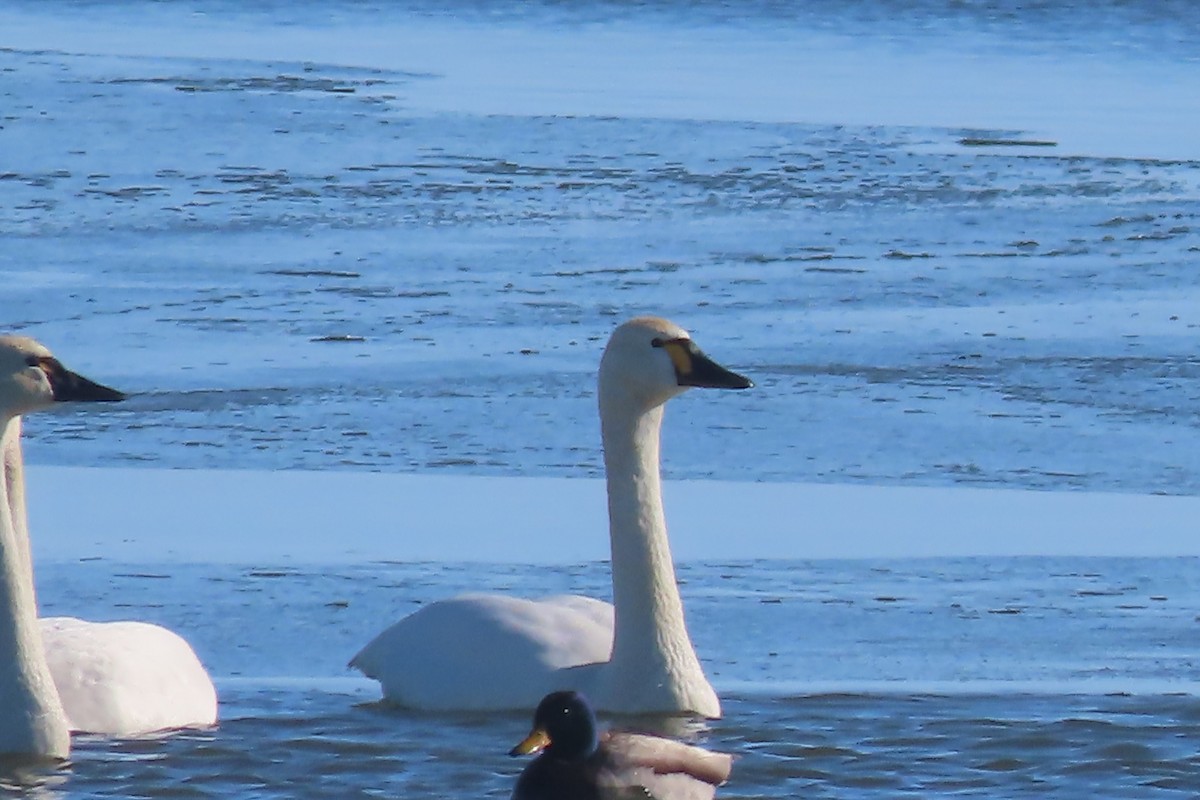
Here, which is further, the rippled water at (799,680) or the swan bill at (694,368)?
the swan bill at (694,368)

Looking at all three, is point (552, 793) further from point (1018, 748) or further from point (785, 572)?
point (785, 572)

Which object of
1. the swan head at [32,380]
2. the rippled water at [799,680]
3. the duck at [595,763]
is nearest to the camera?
the duck at [595,763]

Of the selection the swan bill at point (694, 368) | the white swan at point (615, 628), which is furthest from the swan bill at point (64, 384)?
the swan bill at point (694, 368)

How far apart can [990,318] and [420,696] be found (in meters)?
4.98

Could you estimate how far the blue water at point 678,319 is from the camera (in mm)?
6016

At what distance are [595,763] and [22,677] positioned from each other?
4.47 ft

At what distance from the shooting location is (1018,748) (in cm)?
569

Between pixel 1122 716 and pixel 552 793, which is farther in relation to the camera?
pixel 1122 716

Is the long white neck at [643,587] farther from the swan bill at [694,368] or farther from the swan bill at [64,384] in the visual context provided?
the swan bill at [64,384]

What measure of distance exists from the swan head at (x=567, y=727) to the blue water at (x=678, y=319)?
0.53 meters

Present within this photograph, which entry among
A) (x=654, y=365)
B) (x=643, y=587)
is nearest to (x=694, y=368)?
(x=654, y=365)

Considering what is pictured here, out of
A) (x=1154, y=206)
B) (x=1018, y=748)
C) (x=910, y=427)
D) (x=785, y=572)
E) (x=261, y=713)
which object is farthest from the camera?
(x=1154, y=206)

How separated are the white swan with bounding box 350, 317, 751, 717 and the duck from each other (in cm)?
106

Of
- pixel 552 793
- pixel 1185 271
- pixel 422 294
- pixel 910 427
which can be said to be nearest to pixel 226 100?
pixel 422 294
